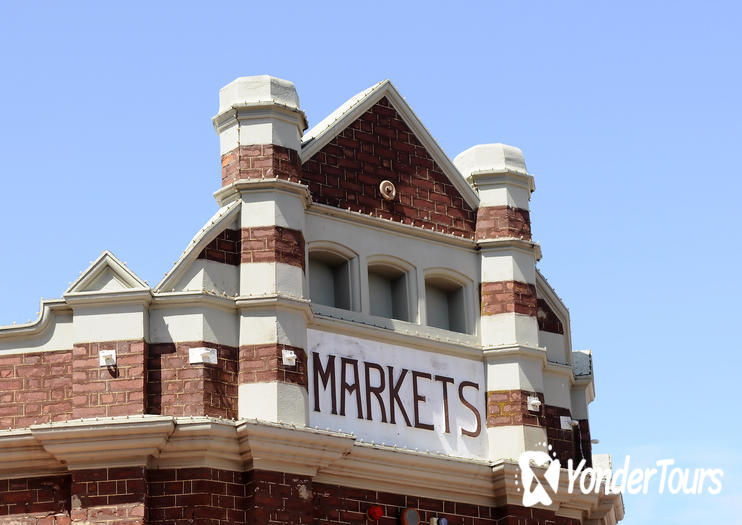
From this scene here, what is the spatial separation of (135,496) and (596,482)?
30.2 feet

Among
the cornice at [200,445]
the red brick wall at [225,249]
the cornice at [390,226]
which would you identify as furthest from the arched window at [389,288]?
the cornice at [200,445]

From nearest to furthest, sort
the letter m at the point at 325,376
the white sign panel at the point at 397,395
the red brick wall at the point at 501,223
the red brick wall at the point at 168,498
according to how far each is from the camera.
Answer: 1. the red brick wall at the point at 168,498
2. the letter m at the point at 325,376
3. the white sign panel at the point at 397,395
4. the red brick wall at the point at 501,223

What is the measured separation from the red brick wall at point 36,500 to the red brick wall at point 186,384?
1912 mm

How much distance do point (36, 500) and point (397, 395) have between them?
21.7 feet

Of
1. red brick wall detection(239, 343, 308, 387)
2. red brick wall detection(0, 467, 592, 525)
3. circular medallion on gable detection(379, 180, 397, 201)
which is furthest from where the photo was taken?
circular medallion on gable detection(379, 180, 397, 201)

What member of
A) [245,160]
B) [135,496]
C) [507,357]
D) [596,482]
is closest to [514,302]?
[507,357]

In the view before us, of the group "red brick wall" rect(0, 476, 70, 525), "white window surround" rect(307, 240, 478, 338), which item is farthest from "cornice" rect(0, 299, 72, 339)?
"white window surround" rect(307, 240, 478, 338)

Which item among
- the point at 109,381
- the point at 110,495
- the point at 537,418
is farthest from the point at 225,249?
the point at 537,418

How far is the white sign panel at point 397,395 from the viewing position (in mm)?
27297

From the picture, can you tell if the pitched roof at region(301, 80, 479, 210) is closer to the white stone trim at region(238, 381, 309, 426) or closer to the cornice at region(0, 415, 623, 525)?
the white stone trim at region(238, 381, 309, 426)

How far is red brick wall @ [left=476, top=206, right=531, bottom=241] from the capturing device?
3019cm

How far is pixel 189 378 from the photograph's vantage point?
25797 millimetres

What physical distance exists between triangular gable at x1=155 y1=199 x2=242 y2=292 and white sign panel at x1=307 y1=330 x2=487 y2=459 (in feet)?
7.82

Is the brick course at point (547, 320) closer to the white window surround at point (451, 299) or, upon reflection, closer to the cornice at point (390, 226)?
the white window surround at point (451, 299)
